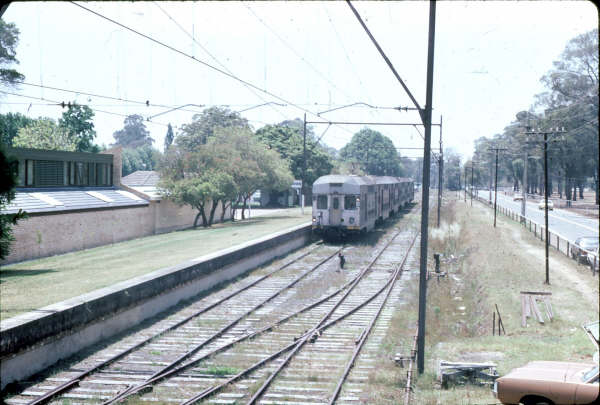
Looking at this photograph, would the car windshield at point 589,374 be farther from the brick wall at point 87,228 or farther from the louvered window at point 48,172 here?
the louvered window at point 48,172

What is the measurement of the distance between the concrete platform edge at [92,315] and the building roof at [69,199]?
9424 millimetres

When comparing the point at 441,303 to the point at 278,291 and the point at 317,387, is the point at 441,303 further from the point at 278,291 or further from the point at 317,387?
the point at 317,387

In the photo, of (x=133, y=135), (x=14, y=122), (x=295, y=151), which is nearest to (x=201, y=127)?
(x=295, y=151)

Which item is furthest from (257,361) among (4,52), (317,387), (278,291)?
(4,52)

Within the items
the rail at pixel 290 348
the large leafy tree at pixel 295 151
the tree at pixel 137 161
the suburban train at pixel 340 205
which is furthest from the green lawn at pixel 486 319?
the tree at pixel 137 161

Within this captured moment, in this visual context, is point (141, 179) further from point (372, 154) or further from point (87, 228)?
point (372, 154)

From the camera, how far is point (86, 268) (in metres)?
19.2

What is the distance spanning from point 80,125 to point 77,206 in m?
33.1

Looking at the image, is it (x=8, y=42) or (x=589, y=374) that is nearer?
(x=589, y=374)

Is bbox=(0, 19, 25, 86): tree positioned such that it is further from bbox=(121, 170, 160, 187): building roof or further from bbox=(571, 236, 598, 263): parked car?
bbox=(571, 236, 598, 263): parked car

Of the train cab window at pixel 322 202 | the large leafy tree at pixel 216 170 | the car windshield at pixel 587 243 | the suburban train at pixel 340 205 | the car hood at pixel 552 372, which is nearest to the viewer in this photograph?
the car hood at pixel 552 372

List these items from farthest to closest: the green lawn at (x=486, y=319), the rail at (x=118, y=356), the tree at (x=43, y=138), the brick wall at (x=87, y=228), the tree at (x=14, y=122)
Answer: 1. the tree at (x=14, y=122)
2. the tree at (x=43, y=138)
3. the brick wall at (x=87, y=228)
4. the green lawn at (x=486, y=319)
5. the rail at (x=118, y=356)

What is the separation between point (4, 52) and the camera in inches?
1403

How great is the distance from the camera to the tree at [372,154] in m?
106
